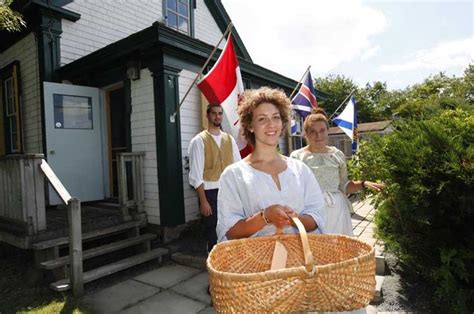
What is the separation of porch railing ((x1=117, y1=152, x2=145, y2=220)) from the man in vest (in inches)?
64.5

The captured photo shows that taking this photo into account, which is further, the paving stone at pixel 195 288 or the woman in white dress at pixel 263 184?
the paving stone at pixel 195 288

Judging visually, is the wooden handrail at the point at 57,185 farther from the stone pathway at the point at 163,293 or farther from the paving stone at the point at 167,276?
the paving stone at the point at 167,276


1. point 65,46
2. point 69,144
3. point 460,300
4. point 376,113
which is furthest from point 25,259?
point 376,113

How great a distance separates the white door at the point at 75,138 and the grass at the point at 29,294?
143 cm

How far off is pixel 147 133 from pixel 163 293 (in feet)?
8.30

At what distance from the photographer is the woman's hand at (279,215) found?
4.36 ft

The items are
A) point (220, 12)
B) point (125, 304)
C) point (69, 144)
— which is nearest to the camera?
point (125, 304)

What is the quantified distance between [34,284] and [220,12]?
8.38 metres

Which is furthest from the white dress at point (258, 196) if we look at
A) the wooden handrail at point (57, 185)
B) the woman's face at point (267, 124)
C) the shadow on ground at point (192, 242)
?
the shadow on ground at point (192, 242)

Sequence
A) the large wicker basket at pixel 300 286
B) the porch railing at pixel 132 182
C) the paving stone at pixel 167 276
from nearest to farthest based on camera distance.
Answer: the large wicker basket at pixel 300 286, the paving stone at pixel 167 276, the porch railing at pixel 132 182

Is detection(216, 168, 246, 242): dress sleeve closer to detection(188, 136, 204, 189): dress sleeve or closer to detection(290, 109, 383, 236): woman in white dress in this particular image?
detection(290, 109, 383, 236): woman in white dress

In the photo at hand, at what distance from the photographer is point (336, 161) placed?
2791 mm

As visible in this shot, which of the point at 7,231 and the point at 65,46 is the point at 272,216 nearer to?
the point at 7,231

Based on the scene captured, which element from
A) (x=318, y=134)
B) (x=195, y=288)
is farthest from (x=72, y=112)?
(x=318, y=134)
